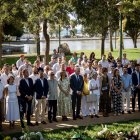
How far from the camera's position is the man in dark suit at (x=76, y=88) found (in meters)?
15.8

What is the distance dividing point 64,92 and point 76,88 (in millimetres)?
466

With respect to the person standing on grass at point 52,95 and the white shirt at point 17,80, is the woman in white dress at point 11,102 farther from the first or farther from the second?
the person standing on grass at point 52,95

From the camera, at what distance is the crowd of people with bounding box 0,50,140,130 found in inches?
575

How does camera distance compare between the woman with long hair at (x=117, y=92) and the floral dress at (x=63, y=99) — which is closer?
the floral dress at (x=63, y=99)

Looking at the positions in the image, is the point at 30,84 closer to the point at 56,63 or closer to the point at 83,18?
the point at 56,63

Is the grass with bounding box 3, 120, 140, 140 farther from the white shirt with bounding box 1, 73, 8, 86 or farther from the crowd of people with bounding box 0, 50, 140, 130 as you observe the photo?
the white shirt with bounding box 1, 73, 8, 86

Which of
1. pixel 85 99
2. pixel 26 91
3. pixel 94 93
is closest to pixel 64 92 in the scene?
pixel 85 99

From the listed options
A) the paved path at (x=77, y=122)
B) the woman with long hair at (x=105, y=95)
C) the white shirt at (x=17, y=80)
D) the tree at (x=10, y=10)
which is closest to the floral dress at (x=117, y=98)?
the woman with long hair at (x=105, y=95)

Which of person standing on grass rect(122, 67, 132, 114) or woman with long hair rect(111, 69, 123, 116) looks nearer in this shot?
woman with long hair rect(111, 69, 123, 116)

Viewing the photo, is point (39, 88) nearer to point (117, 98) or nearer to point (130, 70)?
point (117, 98)

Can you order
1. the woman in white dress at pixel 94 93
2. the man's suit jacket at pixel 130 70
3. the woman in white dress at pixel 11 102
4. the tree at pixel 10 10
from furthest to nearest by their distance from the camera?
the tree at pixel 10 10, the man's suit jacket at pixel 130 70, the woman in white dress at pixel 94 93, the woman in white dress at pixel 11 102

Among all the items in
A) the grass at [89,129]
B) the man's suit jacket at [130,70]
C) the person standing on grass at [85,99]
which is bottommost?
the grass at [89,129]

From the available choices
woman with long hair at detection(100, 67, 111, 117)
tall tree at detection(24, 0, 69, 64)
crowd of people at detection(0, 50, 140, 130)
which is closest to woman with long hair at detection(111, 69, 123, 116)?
crowd of people at detection(0, 50, 140, 130)

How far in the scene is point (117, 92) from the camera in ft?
55.0
